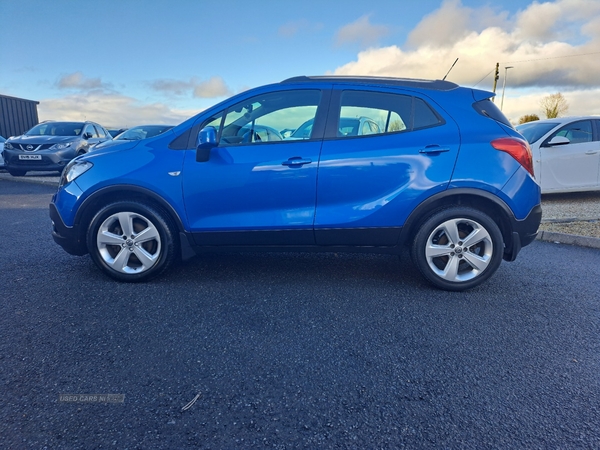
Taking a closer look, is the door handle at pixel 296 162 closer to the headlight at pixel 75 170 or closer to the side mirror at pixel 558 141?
the headlight at pixel 75 170

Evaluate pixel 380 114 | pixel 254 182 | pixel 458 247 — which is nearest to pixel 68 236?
pixel 254 182

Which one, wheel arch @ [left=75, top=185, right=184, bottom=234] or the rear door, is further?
wheel arch @ [left=75, top=185, right=184, bottom=234]

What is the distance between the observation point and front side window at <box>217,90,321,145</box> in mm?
3311

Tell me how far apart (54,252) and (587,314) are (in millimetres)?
5101

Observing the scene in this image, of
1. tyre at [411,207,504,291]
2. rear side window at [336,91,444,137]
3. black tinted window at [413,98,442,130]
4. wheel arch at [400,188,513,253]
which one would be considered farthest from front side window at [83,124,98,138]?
tyre at [411,207,504,291]

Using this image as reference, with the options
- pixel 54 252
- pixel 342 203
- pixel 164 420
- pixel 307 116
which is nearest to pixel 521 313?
pixel 342 203

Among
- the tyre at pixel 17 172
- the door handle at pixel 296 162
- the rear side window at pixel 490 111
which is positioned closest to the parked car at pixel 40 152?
the tyre at pixel 17 172

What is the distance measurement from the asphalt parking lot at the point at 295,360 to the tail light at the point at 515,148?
113cm

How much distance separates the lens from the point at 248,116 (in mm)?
3373

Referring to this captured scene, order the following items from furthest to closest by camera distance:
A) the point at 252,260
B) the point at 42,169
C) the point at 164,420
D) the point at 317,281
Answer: the point at 42,169 < the point at 252,260 < the point at 317,281 < the point at 164,420

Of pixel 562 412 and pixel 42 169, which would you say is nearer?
pixel 562 412

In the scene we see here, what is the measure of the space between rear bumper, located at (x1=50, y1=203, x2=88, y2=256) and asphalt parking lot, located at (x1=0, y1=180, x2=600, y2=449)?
0.28 meters

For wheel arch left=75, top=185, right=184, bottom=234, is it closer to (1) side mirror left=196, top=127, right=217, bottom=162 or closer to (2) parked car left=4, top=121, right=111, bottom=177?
(1) side mirror left=196, top=127, right=217, bottom=162

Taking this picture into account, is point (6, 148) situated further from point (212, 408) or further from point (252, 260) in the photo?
point (212, 408)
